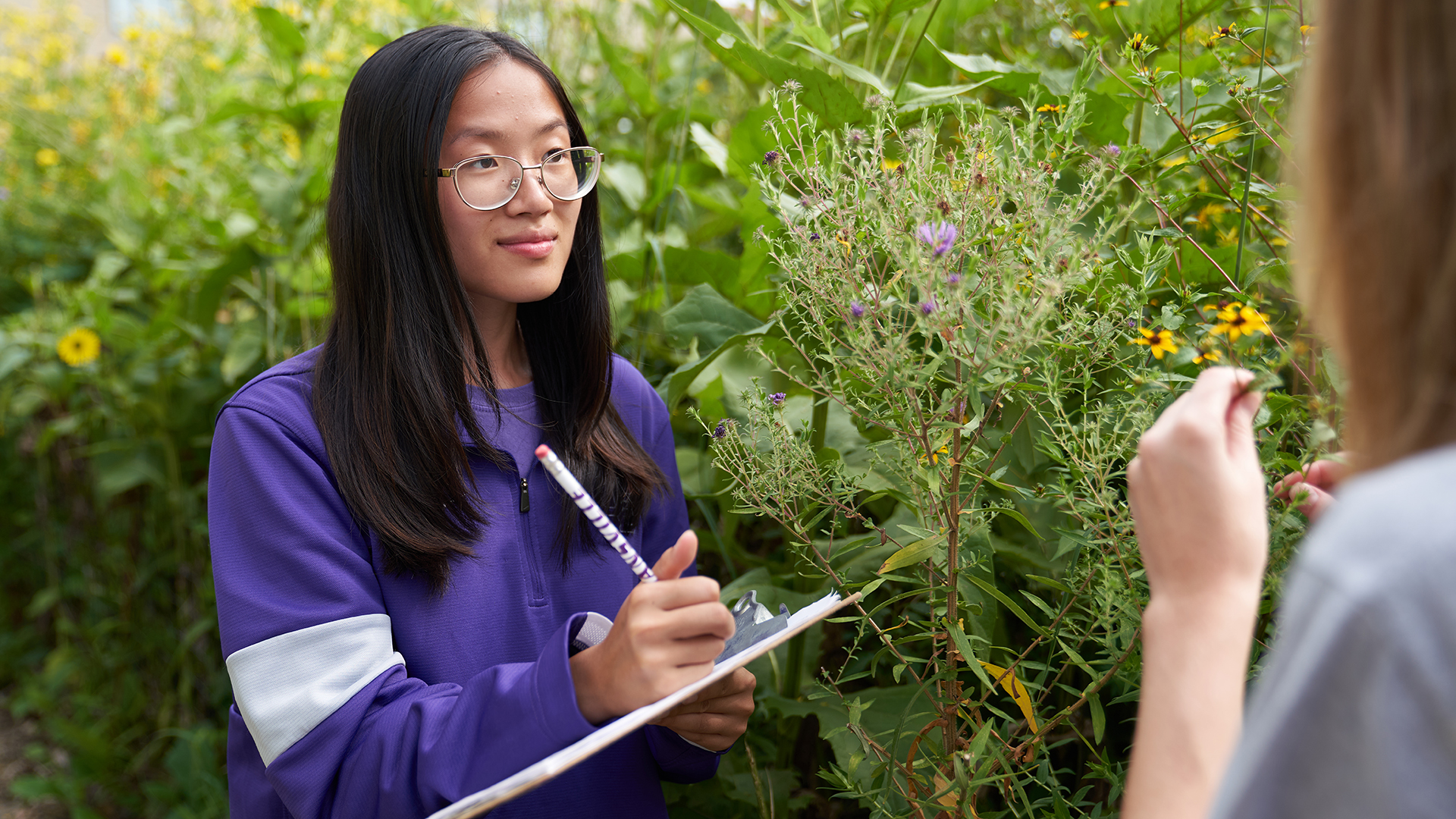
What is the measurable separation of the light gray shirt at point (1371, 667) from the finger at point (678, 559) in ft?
1.71

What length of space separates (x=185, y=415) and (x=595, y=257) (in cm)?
161

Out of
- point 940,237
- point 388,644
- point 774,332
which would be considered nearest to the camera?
point 940,237

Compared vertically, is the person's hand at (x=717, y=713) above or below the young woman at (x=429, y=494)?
below

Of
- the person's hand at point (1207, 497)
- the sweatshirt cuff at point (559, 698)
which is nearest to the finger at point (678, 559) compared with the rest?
the sweatshirt cuff at point (559, 698)

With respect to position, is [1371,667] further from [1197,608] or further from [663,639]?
[663,639]

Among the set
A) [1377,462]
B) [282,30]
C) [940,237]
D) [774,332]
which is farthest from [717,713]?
[282,30]

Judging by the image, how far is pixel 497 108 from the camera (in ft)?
4.18

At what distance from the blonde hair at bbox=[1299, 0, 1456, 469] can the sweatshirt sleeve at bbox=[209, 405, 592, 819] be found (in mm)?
698

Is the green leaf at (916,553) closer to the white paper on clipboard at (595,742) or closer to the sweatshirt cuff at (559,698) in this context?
the white paper on clipboard at (595,742)

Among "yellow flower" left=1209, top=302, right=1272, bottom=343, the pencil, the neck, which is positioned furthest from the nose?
"yellow flower" left=1209, top=302, right=1272, bottom=343

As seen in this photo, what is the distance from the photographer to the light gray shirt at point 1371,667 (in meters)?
0.41

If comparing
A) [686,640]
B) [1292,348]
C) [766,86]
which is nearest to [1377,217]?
[1292,348]

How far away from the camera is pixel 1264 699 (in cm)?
48

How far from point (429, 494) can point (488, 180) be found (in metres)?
0.41
